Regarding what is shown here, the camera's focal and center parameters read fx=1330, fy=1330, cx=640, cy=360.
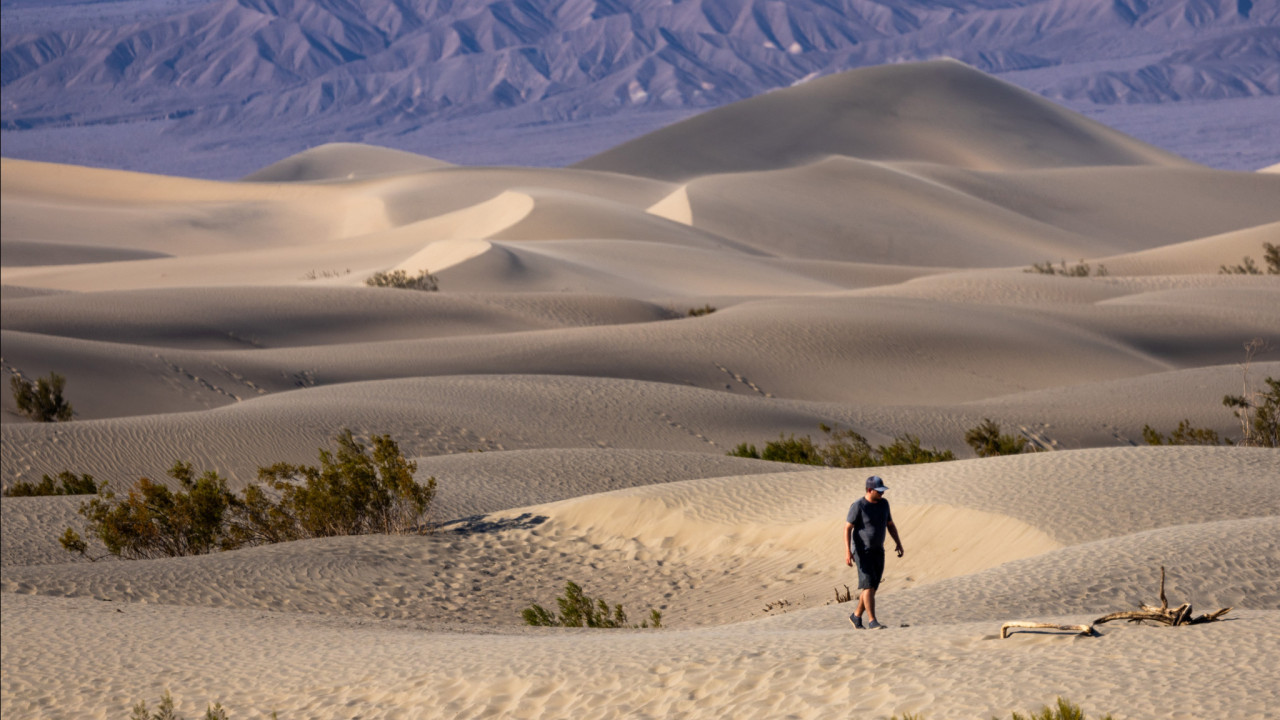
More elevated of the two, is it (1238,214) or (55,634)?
(1238,214)

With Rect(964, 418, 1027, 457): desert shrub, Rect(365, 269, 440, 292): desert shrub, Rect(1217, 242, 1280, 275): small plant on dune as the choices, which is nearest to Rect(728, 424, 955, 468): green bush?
Rect(964, 418, 1027, 457): desert shrub

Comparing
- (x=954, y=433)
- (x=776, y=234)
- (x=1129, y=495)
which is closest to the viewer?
(x=1129, y=495)

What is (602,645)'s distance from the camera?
738cm

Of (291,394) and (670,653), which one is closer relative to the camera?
(670,653)

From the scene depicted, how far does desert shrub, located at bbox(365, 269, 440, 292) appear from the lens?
36344 millimetres

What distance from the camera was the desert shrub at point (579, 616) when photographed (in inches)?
393

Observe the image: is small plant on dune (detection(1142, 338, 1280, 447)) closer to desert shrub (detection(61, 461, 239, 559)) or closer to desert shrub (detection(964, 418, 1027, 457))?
desert shrub (detection(964, 418, 1027, 457))

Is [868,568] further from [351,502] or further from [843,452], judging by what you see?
[843,452]

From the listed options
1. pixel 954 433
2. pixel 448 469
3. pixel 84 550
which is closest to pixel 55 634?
pixel 84 550

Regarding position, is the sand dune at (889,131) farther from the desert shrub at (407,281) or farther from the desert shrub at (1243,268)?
the desert shrub at (407,281)

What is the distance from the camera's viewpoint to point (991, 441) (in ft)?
58.0

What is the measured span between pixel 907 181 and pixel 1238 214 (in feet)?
67.5

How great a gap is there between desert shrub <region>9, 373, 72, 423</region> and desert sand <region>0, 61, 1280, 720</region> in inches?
17.7

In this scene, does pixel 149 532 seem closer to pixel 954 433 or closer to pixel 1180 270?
pixel 954 433
